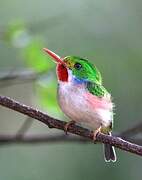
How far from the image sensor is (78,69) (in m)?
1.99

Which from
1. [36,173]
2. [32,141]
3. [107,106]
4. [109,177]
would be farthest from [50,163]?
[107,106]

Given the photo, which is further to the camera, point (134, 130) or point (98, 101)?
point (134, 130)

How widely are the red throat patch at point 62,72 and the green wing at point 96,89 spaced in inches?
3.1

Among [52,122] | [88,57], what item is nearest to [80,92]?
[52,122]

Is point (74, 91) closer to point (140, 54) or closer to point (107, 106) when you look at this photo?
point (107, 106)

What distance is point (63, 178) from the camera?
13.8 feet

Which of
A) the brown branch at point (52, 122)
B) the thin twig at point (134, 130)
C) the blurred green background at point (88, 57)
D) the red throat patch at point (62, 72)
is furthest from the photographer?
the blurred green background at point (88, 57)

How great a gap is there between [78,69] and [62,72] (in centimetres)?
7

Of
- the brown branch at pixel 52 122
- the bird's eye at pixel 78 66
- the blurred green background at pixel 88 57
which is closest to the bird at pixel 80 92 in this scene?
the bird's eye at pixel 78 66

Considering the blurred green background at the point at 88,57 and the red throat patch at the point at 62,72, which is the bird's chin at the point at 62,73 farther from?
the blurred green background at the point at 88,57

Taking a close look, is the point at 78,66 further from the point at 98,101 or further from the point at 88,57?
the point at 88,57

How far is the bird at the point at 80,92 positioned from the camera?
6.38ft

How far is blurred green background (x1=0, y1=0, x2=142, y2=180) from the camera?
13.4 ft

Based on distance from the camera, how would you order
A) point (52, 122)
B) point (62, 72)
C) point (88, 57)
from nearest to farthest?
point (52, 122) < point (62, 72) < point (88, 57)
